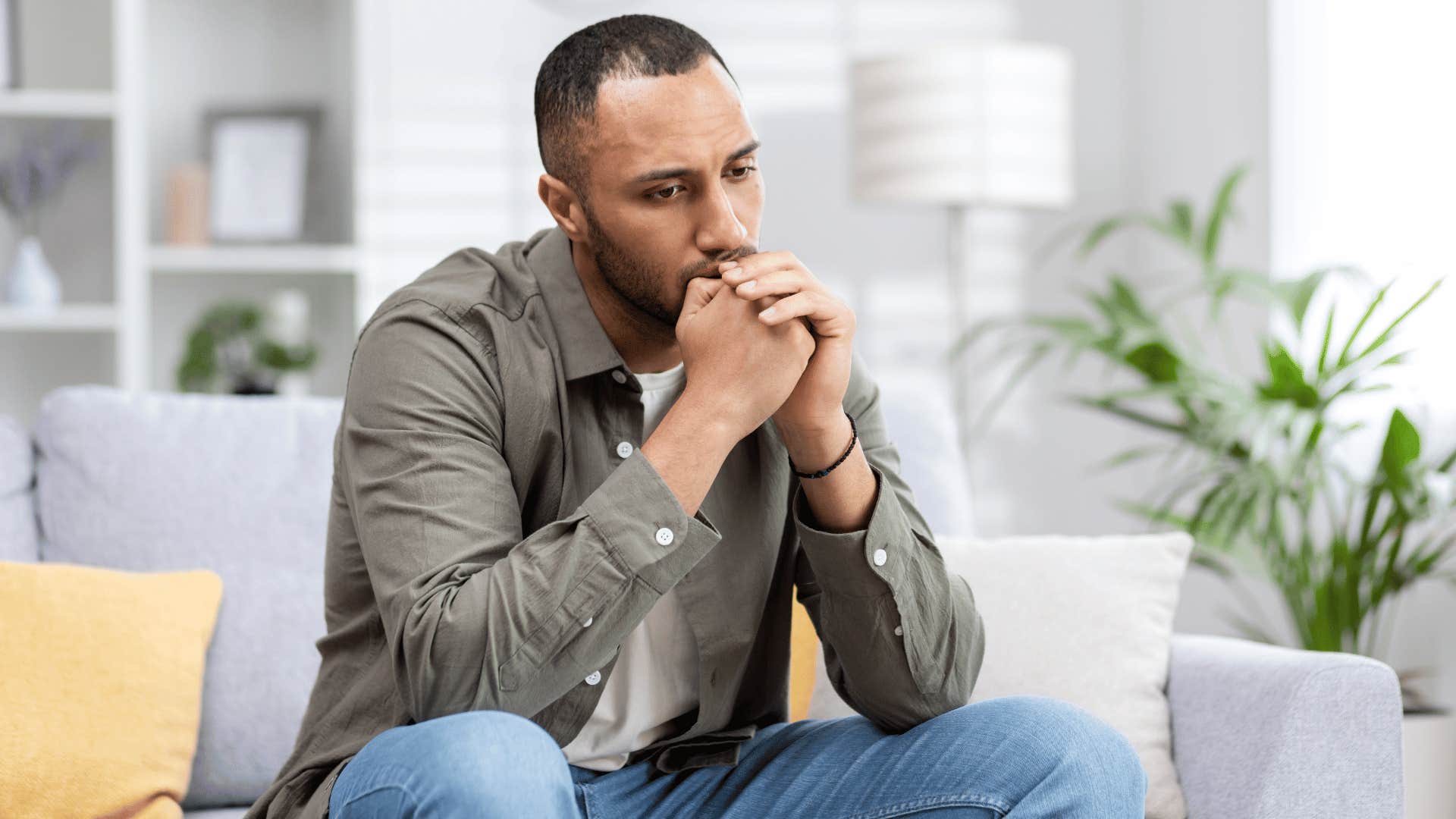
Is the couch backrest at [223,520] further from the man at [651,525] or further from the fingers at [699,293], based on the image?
the fingers at [699,293]

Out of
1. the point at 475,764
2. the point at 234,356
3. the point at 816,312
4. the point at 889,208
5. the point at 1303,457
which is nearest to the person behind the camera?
the point at 475,764

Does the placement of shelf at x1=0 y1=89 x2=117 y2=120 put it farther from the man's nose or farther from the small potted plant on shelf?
the man's nose

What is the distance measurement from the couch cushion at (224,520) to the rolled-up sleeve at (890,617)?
764 mm

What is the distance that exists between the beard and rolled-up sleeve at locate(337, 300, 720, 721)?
182 mm

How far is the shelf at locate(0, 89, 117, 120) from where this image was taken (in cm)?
330

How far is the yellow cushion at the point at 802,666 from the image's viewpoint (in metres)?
1.83

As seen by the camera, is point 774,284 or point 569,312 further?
point 569,312

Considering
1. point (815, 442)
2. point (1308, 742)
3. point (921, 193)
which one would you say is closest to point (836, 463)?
point (815, 442)

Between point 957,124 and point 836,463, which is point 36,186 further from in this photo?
point 836,463

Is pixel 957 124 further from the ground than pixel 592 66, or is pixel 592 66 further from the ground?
pixel 957 124

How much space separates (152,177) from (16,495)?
6.23 ft

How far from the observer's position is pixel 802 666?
1829 mm

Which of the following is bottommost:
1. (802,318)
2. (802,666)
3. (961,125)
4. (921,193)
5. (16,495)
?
(802,666)

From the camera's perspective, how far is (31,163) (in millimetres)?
3385
